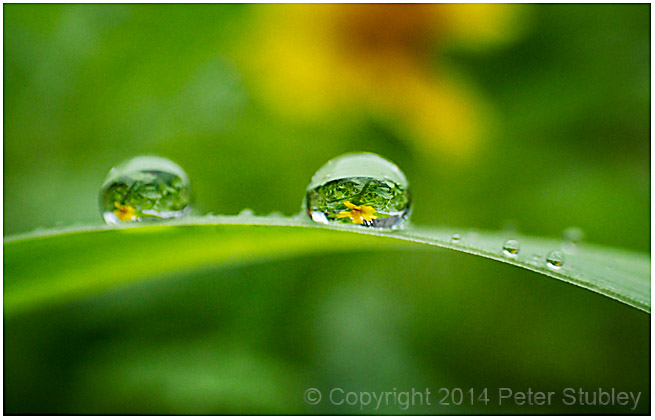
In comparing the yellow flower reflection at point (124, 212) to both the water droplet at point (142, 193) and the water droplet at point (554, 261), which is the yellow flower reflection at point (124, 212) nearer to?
the water droplet at point (142, 193)

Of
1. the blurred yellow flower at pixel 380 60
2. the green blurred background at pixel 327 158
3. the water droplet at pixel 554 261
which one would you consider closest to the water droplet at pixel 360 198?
the water droplet at pixel 554 261

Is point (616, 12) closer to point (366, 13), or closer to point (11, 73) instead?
point (366, 13)

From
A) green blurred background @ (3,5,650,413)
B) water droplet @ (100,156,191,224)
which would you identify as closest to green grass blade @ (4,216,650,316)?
water droplet @ (100,156,191,224)

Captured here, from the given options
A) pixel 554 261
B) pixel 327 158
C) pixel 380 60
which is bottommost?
pixel 554 261

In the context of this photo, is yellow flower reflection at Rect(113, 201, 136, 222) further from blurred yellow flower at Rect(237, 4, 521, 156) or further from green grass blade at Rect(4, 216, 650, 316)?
blurred yellow flower at Rect(237, 4, 521, 156)

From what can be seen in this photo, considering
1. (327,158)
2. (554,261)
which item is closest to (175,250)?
(554,261)

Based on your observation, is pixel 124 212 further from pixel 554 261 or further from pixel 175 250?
pixel 554 261
